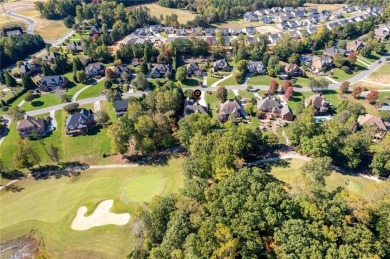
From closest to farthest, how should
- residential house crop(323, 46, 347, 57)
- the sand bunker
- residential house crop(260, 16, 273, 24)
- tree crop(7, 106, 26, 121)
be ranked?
the sand bunker < tree crop(7, 106, 26, 121) < residential house crop(323, 46, 347, 57) < residential house crop(260, 16, 273, 24)

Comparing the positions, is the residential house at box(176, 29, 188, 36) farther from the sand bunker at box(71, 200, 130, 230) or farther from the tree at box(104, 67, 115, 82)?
the sand bunker at box(71, 200, 130, 230)

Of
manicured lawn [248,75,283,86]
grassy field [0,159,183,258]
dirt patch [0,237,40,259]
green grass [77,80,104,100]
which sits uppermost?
manicured lawn [248,75,283,86]

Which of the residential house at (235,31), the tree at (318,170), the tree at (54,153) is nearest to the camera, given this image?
the tree at (318,170)

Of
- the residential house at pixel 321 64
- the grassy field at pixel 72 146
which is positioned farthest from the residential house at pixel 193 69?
the residential house at pixel 321 64

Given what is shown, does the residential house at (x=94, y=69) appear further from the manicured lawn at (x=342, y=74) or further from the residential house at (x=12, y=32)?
the manicured lawn at (x=342, y=74)

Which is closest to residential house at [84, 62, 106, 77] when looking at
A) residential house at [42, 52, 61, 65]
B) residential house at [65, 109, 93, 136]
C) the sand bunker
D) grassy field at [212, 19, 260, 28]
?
residential house at [42, 52, 61, 65]

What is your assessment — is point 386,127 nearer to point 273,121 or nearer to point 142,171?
point 273,121
